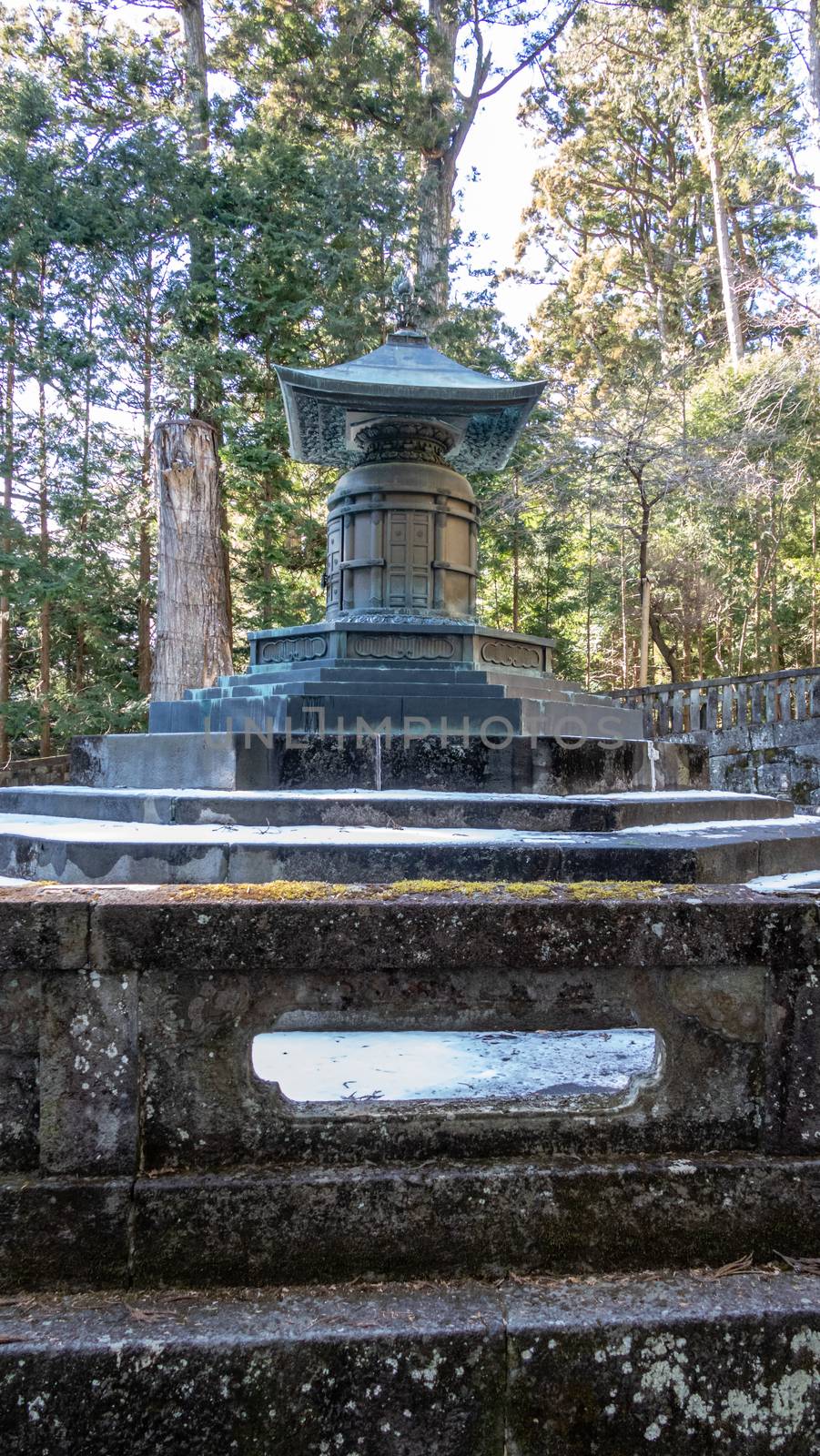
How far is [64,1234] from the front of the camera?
135 centimetres

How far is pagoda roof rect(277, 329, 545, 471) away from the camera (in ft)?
18.4

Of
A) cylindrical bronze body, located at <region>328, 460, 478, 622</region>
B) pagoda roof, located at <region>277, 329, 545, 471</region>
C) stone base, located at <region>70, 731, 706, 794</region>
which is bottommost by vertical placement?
stone base, located at <region>70, 731, 706, 794</region>

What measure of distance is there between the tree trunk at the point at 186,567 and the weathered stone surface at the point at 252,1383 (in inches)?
412

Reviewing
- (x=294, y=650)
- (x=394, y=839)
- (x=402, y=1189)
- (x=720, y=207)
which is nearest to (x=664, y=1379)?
(x=402, y=1189)

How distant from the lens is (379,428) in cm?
614

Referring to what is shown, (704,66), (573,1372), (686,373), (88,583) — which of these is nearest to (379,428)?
(573,1372)

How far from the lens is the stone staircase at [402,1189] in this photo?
1.24m

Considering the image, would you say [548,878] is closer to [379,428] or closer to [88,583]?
[379,428]

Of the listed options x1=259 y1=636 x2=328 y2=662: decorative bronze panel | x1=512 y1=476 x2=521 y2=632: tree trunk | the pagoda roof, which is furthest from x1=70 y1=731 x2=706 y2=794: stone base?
x1=512 y1=476 x2=521 y2=632: tree trunk

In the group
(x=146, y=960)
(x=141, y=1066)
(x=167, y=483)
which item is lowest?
(x=141, y=1066)

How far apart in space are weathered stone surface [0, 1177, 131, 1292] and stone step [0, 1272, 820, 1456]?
0.04m

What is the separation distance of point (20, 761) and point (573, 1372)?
1162 cm

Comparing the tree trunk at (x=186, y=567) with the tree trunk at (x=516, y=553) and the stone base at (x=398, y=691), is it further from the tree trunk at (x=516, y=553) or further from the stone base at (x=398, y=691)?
the tree trunk at (x=516, y=553)

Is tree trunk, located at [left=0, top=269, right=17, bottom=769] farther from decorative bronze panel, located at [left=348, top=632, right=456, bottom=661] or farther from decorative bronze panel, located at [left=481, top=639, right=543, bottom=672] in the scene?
decorative bronze panel, located at [left=481, top=639, right=543, bottom=672]
